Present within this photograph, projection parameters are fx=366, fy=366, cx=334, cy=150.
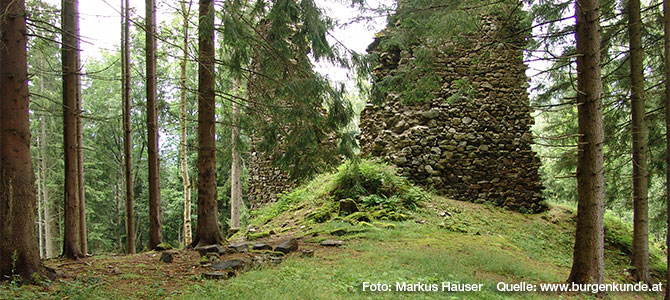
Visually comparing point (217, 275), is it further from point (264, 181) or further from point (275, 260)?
point (264, 181)

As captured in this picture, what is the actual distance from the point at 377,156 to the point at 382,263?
5644mm

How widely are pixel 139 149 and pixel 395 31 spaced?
21580 millimetres

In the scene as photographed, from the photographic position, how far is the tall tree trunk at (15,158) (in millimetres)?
4180

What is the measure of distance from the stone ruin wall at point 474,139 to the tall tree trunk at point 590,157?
15.8 feet

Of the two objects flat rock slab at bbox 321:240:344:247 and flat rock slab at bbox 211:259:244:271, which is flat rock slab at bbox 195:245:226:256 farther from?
flat rock slab at bbox 321:240:344:247

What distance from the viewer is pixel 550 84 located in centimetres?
927

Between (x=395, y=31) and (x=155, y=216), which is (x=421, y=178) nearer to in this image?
(x=395, y=31)

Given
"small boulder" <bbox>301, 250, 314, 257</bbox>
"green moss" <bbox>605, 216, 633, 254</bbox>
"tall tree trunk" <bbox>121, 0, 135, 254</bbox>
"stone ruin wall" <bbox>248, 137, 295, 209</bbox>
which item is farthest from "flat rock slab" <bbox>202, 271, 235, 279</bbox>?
"green moss" <bbox>605, 216, 633, 254</bbox>

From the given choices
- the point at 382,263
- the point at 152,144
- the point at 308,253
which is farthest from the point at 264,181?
the point at 382,263

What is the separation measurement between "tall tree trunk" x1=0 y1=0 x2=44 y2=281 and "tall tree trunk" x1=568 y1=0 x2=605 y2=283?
23.3 feet

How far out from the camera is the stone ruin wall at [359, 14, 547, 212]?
33.4 ft

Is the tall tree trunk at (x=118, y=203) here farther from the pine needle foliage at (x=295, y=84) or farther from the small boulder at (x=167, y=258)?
the pine needle foliage at (x=295, y=84)

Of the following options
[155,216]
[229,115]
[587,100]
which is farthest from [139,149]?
[587,100]

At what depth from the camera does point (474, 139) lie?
34.1 ft
